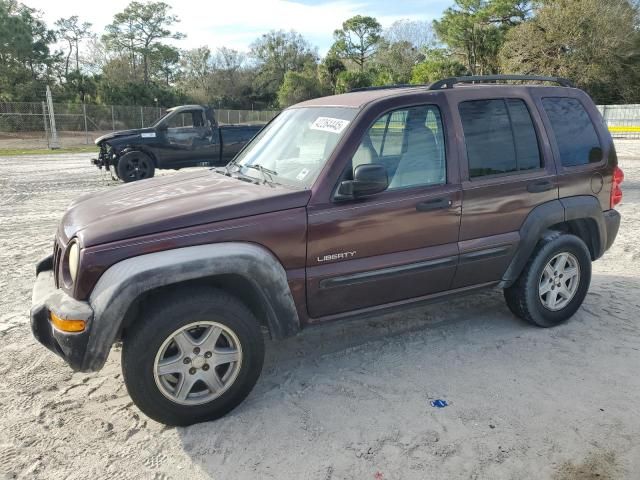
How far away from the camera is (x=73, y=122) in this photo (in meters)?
31.5

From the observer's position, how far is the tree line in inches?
1565

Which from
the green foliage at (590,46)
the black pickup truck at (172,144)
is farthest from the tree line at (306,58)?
the black pickup truck at (172,144)

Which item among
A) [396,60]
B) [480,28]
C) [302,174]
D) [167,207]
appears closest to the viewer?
[167,207]

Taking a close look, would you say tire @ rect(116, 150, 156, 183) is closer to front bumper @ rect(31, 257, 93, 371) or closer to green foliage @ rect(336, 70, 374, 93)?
front bumper @ rect(31, 257, 93, 371)

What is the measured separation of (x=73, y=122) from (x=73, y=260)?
32256 millimetres

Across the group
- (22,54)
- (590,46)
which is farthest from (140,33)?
(590,46)

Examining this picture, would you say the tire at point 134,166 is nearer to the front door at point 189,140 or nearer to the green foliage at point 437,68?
the front door at point 189,140

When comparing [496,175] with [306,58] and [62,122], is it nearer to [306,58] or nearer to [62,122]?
[62,122]

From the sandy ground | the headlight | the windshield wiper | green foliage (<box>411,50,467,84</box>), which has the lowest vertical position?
the sandy ground

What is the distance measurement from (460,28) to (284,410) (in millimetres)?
55066

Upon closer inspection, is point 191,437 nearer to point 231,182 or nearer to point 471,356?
point 231,182

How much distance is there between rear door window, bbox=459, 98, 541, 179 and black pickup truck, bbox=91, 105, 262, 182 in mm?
9733

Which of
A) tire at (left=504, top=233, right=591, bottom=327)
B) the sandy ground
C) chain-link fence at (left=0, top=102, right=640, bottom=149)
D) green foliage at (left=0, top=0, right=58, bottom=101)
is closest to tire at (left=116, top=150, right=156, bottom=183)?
the sandy ground

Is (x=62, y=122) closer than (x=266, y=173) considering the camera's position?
No
